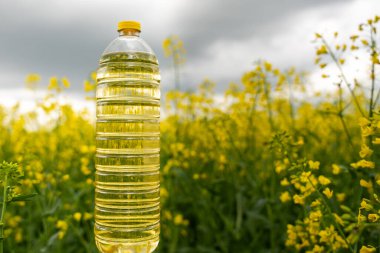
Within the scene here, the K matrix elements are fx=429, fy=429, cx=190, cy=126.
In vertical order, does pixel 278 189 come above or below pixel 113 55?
below

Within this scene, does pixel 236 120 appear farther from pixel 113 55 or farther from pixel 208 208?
pixel 113 55

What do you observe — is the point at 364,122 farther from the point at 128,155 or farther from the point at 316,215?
the point at 128,155

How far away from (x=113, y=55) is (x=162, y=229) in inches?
66.4

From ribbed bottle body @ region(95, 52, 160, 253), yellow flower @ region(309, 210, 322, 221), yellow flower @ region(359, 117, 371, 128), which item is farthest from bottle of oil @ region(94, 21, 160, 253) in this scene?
yellow flower @ region(359, 117, 371, 128)

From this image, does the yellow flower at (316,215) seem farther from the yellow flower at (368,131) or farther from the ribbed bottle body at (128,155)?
the ribbed bottle body at (128,155)

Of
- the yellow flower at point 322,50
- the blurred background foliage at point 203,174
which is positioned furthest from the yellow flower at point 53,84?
the yellow flower at point 322,50

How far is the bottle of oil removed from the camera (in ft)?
7.05

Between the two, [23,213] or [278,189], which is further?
[23,213]

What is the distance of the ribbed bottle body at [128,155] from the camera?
2148 millimetres

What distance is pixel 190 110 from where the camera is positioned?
3.69 metres

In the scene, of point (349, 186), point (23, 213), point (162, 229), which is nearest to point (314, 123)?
point (349, 186)

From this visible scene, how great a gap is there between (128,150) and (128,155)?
0.03 m

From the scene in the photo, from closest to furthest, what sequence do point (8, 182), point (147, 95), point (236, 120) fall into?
point (8, 182) < point (147, 95) < point (236, 120)

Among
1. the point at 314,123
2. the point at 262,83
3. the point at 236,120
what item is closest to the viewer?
the point at 262,83
